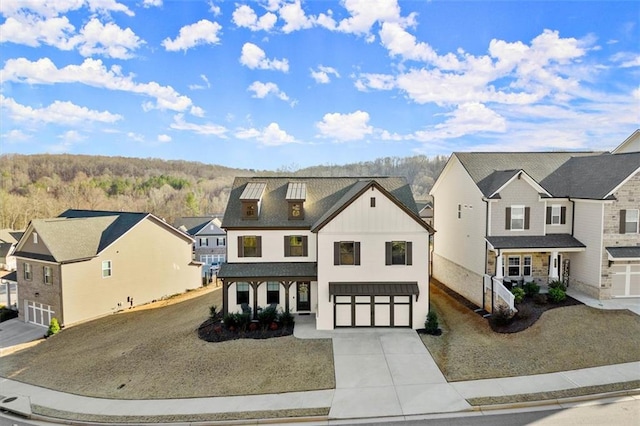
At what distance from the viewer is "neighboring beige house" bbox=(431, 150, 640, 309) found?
2022cm

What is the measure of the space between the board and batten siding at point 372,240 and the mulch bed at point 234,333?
1988 mm

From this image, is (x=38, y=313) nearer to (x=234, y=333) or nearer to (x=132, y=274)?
(x=132, y=274)

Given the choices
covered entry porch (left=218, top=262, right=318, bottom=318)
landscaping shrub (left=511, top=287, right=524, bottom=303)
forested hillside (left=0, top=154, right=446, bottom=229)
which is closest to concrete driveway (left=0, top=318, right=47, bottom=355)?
covered entry porch (left=218, top=262, right=318, bottom=318)

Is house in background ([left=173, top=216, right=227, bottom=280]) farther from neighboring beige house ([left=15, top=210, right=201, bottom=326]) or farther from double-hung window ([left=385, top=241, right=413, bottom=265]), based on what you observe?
double-hung window ([left=385, top=241, right=413, bottom=265])

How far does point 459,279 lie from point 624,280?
8.87 m

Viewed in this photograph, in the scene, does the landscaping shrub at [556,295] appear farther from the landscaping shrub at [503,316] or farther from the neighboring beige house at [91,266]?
the neighboring beige house at [91,266]

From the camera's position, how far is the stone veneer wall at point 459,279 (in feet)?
74.4

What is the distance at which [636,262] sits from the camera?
20266 millimetres

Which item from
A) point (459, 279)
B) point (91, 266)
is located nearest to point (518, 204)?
point (459, 279)

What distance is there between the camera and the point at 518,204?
71.1 ft

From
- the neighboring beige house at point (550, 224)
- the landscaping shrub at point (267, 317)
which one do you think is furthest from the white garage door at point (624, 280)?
the landscaping shrub at point (267, 317)

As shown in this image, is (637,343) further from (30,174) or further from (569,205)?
(30,174)

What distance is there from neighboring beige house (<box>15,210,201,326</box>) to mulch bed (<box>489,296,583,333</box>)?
25845 millimetres

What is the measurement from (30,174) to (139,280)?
304ft
